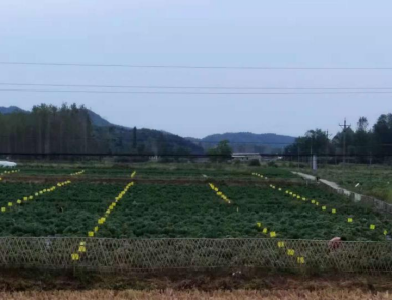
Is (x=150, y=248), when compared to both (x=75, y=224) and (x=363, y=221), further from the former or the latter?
(x=363, y=221)

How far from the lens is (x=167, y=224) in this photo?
524 inches

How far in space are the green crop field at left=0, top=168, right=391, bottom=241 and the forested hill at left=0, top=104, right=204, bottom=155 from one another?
32900 millimetres

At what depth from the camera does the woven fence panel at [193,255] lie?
8.76m

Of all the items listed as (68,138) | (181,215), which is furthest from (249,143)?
(181,215)

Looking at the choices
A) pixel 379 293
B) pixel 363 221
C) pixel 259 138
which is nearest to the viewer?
pixel 379 293

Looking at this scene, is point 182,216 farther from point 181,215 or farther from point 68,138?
point 68,138

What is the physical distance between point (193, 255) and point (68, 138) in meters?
53.4

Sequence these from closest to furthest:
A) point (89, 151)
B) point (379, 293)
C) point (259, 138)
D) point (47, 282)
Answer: point (379, 293) < point (47, 282) < point (89, 151) < point (259, 138)

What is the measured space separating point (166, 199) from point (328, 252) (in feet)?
41.3

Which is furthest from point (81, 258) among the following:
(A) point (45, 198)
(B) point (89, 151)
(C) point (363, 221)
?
(B) point (89, 151)

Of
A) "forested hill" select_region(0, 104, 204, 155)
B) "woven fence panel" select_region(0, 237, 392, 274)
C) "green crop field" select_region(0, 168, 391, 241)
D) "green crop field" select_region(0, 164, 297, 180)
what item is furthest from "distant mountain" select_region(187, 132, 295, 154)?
"woven fence panel" select_region(0, 237, 392, 274)

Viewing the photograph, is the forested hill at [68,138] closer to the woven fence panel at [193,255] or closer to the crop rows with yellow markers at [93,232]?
the crop rows with yellow markers at [93,232]

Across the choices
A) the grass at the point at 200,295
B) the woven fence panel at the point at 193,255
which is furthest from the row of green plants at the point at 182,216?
the grass at the point at 200,295

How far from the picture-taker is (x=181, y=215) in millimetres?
15812
